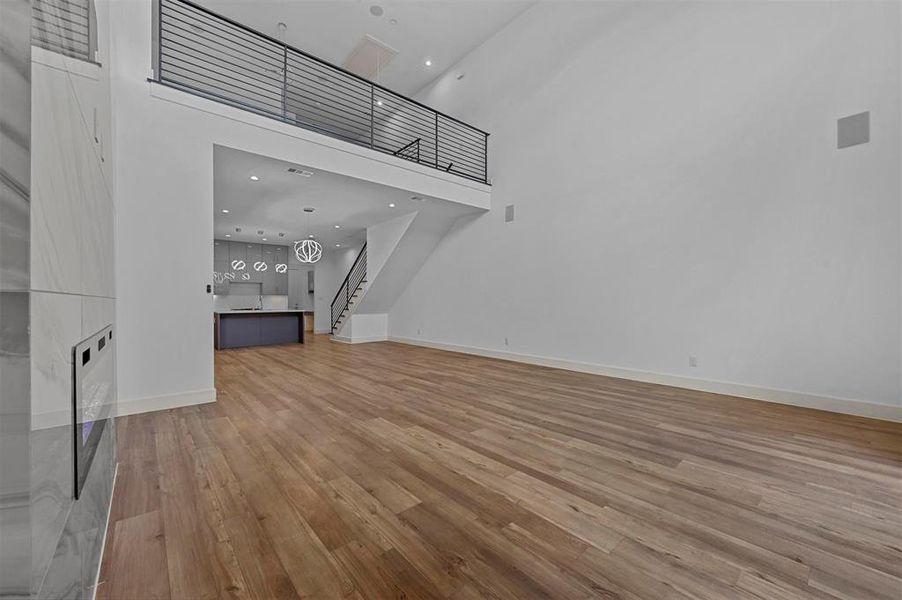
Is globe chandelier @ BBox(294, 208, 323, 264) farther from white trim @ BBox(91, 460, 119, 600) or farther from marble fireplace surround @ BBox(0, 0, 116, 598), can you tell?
marble fireplace surround @ BBox(0, 0, 116, 598)

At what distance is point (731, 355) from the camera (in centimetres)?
402

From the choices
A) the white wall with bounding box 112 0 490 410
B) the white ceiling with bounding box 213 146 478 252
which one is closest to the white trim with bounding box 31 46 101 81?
the white wall with bounding box 112 0 490 410

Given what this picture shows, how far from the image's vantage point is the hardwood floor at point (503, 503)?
132 cm

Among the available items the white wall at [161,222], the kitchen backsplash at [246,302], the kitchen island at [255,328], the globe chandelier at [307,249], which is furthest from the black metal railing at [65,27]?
the kitchen backsplash at [246,302]

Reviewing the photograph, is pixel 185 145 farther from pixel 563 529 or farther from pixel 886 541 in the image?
pixel 886 541

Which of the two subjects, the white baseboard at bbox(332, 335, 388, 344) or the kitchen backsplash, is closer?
the white baseboard at bbox(332, 335, 388, 344)

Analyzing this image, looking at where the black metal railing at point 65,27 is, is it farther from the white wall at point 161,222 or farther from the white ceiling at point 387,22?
the white ceiling at point 387,22

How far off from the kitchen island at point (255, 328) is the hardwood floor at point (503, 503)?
4.91 metres

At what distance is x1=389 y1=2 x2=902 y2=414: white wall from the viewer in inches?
132

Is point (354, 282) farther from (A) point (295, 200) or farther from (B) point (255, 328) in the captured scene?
(A) point (295, 200)

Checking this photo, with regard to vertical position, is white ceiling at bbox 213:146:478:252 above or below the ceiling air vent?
below

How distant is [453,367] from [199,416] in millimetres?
3307

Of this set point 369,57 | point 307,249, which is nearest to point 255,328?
point 307,249

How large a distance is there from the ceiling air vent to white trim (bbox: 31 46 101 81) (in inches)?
266
